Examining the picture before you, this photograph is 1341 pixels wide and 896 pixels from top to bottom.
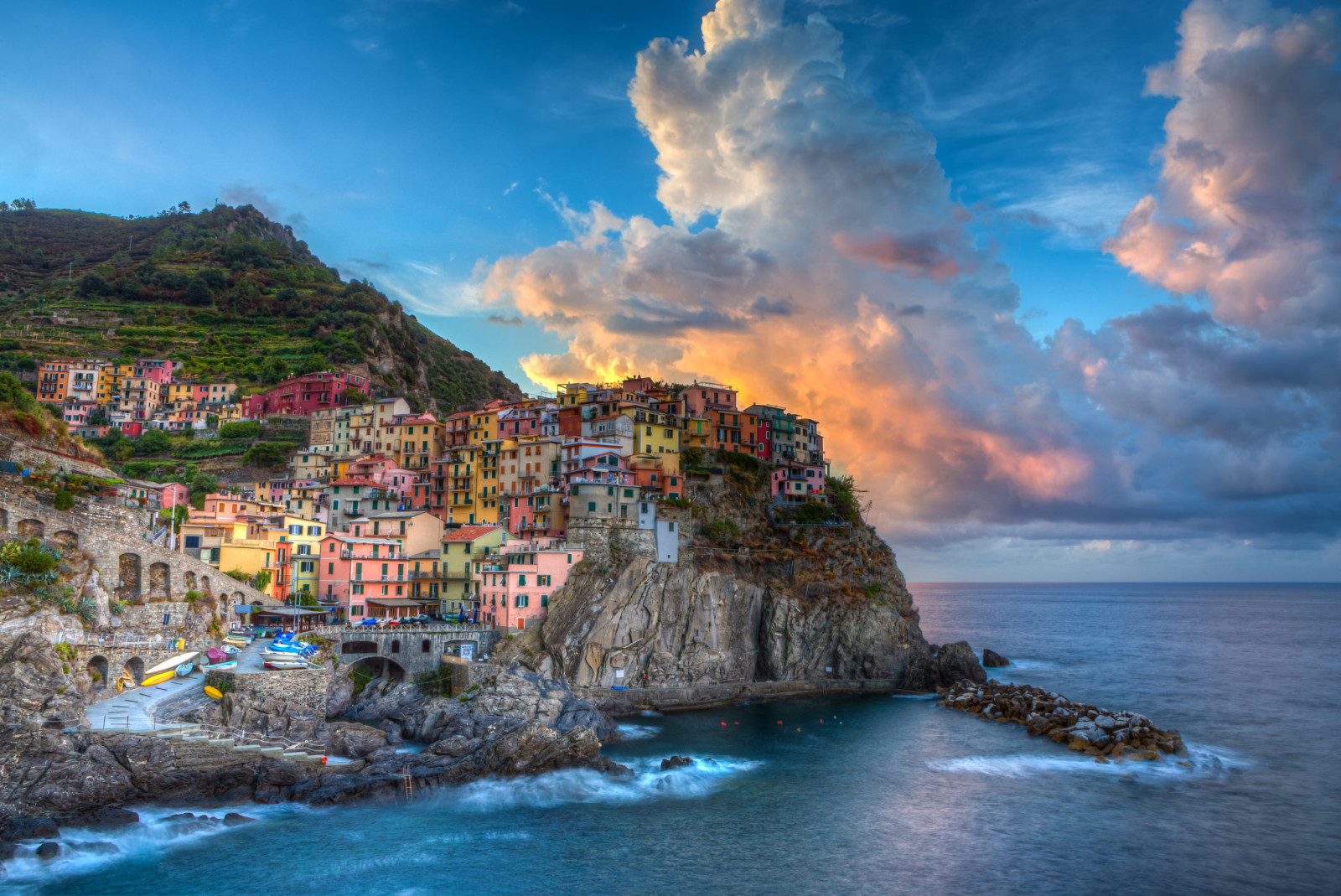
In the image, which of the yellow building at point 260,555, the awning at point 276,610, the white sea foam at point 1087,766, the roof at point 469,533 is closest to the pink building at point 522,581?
the roof at point 469,533

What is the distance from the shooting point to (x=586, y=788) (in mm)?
41781

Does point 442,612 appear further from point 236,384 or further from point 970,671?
point 236,384

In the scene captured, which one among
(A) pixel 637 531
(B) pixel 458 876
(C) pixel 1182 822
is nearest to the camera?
(B) pixel 458 876

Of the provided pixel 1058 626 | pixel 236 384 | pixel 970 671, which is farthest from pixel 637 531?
pixel 1058 626

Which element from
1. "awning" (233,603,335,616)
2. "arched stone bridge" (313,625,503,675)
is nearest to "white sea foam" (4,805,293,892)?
"arched stone bridge" (313,625,503,675)

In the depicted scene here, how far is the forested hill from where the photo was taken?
390 feet

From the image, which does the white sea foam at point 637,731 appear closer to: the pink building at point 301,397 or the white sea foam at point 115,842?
the white sea foam at point 115,842

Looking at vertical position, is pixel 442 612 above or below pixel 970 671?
above

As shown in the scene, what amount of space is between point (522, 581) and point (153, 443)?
197ft

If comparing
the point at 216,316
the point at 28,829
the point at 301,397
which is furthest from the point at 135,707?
the point at 216,316

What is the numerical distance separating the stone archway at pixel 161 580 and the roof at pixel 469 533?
24.3 m

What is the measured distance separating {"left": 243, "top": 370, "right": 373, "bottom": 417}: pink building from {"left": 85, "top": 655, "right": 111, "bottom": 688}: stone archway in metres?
66.0

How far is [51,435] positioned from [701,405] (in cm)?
5932

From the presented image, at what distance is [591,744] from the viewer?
45406 mm
